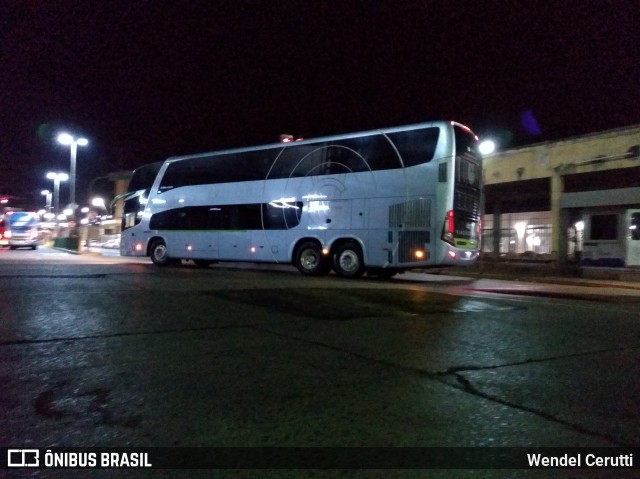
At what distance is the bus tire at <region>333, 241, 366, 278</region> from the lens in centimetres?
1638

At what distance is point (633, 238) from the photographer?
20.4 meters

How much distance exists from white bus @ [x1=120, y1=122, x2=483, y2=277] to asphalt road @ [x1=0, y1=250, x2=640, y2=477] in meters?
5.46

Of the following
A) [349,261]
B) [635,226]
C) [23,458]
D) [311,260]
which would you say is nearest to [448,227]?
[349,261]

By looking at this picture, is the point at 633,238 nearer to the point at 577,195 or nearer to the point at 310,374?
the point at 577,195

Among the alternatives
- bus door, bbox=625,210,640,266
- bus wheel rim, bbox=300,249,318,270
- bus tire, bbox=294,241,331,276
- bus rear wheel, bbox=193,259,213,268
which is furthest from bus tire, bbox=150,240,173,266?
bus door, bbox=625,210,640,266

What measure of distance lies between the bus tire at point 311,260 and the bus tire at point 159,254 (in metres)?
6.32

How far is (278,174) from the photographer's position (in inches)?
710

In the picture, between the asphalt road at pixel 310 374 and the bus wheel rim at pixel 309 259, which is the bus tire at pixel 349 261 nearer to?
the bus wheel rim at pixel 309 259

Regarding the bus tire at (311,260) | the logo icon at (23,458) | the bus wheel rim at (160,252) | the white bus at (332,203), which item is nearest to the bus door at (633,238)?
the white bus at (332,203)

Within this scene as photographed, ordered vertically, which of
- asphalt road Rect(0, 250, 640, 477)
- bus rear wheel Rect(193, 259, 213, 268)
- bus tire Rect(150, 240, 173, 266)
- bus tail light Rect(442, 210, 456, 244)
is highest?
bus tail light Rect(442, 210, 456, 244)

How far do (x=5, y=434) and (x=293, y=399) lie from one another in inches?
82.3

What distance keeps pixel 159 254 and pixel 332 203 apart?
8450mm

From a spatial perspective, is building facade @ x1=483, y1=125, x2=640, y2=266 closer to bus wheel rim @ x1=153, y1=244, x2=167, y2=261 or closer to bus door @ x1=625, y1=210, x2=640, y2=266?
bus door @ x1=625, y1=210, x2=640, y2=266

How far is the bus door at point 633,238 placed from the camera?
20.3m
